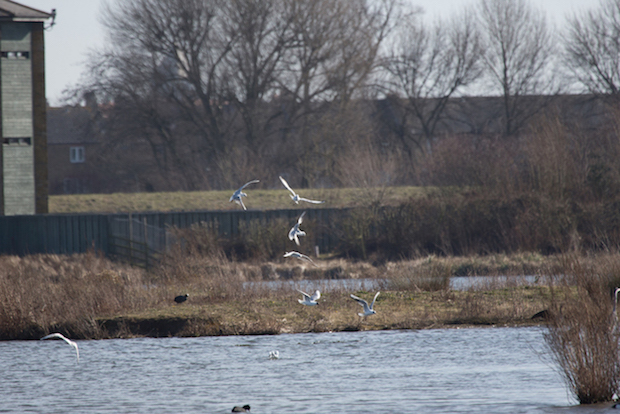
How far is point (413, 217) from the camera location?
3784 cm

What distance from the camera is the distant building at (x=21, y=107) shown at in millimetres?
39781

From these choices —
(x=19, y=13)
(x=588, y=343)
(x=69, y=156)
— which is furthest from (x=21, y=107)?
(x=69, y=156)

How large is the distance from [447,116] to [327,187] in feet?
55.0

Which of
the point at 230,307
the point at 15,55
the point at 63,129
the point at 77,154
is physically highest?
the point at 15,55

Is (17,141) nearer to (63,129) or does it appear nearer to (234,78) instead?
(234,78)

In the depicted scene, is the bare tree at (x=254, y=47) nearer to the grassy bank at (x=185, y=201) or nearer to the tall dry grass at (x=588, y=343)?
the grassy bank at (x=185, y=201)

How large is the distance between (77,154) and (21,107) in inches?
1455

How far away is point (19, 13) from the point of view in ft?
131

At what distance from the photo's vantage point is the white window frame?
76000mm

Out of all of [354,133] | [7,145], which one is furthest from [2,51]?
[354,133]

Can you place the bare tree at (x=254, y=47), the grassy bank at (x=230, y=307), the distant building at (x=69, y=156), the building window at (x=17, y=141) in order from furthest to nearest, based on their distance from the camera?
the distant building at (x=69, y=156)
the bare tree at (x=254, y=47)
the building window at (x=17, y=141)
the grassy bank at (x=230, y=307)

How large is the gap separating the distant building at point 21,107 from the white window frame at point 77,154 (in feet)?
118

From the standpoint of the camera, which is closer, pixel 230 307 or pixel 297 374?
pixel 297 374

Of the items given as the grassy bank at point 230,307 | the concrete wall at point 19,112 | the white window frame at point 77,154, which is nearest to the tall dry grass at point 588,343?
the grassy bank at point 230,307
